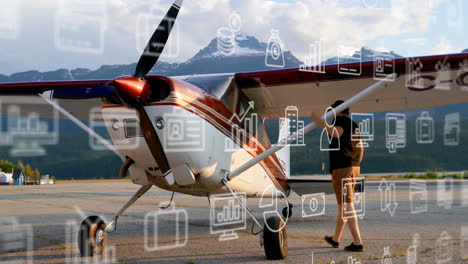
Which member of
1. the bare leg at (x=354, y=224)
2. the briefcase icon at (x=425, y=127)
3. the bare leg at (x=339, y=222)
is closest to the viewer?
the bare leg at (x=354, y=224)

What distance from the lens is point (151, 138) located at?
4.70 m

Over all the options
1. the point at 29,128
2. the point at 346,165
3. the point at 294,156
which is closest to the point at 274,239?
the point at 346,165

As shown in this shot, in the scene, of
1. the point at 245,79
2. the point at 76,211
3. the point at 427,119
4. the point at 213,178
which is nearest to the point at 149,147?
the point at 213,178

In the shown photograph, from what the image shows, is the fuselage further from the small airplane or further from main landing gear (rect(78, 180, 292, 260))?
main landing gear (rect(78, 180, 292, 260))

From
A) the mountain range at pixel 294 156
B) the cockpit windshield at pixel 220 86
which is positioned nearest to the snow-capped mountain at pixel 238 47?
the mountain range at pixel 294 156

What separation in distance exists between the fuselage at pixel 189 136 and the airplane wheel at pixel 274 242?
93 centimetres

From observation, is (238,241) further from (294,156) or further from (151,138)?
(294,156)

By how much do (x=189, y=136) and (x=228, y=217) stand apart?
12.1ft

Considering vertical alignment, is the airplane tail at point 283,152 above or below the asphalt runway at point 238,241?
above

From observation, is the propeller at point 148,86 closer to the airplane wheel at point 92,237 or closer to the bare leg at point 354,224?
the airplane wheel at point 92,237

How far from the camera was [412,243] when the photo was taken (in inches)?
221

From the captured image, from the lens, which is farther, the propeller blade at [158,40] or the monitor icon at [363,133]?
the monitor icon at [363,133]

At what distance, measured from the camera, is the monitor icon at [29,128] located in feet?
14.5
